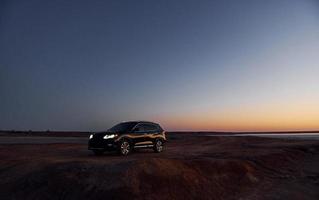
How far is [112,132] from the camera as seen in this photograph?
18891mm

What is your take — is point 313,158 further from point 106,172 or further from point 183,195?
point 106,172

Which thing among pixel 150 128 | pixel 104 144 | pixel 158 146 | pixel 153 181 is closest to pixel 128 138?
pixel 104 144

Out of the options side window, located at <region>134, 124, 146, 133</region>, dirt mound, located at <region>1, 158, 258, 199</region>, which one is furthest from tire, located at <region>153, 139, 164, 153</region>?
dirt mound, located at <region>1, 158, 258, 199</region>

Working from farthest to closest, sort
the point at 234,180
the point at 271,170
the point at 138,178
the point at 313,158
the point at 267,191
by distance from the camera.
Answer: the point at 313,158 < the point at 271,170 < the point at 234,180 < the point at 267,191 < the point at 138,178

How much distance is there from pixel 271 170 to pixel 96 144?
340 inches

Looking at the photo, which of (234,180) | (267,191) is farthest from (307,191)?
(234,180)

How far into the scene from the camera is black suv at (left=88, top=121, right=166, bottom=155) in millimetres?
18750

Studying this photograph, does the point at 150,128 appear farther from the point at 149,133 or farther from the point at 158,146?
the point at 158,146

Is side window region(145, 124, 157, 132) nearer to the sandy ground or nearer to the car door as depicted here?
the car door

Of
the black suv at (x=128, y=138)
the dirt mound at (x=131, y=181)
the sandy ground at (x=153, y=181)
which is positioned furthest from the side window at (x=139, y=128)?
the dirt mound at (x=131, y=181)

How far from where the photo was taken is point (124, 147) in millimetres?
19094

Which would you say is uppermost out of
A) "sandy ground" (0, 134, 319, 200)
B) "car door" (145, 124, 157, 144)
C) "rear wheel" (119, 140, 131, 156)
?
"car door" (145, 124, 157, 144)

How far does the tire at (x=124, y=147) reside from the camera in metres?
18.9

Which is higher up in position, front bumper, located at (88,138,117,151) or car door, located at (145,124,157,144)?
car door, located at (145,124,157,144)
